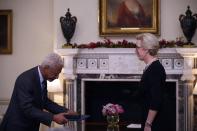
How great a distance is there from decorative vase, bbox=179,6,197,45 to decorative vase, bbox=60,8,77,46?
1679 millimetres

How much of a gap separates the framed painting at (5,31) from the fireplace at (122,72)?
1.09 meters

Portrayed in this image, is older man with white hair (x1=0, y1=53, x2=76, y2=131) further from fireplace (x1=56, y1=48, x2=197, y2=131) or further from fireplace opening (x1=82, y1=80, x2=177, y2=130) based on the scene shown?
fireplace opening (x1=82, y1=80, x2=177, y2=130)

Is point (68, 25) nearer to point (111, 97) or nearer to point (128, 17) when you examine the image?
point (128, 17)

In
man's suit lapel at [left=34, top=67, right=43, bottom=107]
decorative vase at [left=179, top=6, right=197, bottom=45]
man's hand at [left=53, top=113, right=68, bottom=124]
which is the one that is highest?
decorative vase at [left=179, top=6, right=197, bottom=45]

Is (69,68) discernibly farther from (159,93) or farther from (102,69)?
(159,93)

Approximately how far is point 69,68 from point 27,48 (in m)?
0.98

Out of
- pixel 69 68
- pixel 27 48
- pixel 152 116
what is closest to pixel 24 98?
pixel 152 116

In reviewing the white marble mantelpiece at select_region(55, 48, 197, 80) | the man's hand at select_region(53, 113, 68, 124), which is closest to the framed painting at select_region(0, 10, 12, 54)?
the white marble mantelpiece at select_region(55, 48, 197, 80)

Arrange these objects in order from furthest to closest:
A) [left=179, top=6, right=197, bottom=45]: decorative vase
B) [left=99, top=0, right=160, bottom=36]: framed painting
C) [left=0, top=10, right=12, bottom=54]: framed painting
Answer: [left=0, top=10, right=12, bottom=54]: framed painting, [left=99, top=0, right=160, bottom=36]: framed painting, [left=179, top=6, right=197, bottom=45]: decorative vase

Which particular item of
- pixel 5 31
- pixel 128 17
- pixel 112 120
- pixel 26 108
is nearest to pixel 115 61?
pixel 128 17

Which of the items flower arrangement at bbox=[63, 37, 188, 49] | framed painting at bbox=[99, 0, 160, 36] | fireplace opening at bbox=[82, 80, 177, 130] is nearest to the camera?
flower arrangement at bbox=[63, 37, 188, 49]

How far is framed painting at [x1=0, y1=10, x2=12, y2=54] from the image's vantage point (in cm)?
734

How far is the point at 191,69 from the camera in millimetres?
6512

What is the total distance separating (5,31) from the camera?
7.36 m
